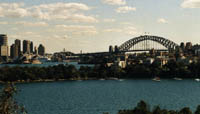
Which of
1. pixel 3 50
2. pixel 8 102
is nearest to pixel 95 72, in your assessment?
pixel 8 102

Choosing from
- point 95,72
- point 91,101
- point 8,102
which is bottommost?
point 91,101

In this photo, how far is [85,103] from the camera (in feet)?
88.8

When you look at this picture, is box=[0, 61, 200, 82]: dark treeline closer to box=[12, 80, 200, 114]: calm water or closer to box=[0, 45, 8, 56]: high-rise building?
box=[12, 80, 200, 114]: calm water

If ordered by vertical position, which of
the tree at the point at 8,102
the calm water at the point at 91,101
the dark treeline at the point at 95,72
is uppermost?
the tree at the point at 8,102

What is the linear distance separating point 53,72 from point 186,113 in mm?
38558

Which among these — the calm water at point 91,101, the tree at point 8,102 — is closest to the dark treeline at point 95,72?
the calm water at point 91,101

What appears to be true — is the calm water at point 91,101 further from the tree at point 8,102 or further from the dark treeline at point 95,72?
the dark treeline at point 95,72

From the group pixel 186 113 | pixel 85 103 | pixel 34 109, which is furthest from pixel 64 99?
pixel 186 113

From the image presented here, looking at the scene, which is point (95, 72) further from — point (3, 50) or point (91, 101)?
point (3, 50)

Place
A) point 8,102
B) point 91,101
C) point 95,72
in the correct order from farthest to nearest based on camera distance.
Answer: point 95,72, point 91,101, point 8,102

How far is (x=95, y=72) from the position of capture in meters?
54.0

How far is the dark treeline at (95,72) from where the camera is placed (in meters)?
48.3

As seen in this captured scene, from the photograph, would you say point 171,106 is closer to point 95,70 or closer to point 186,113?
point 186,113

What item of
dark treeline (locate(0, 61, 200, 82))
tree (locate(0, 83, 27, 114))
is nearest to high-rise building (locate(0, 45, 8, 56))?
dark treeline (locate(0, 61, 200, 82))
